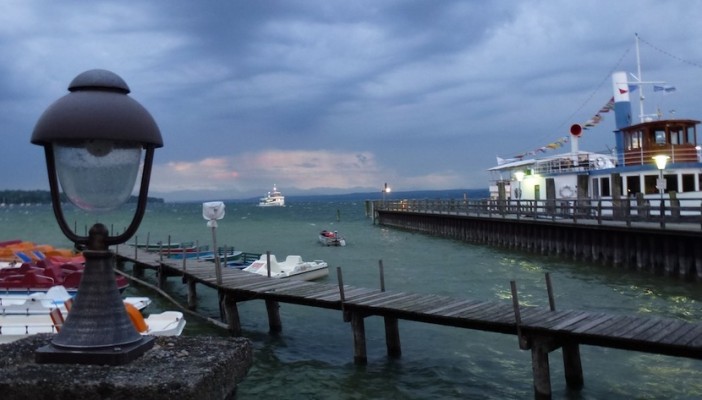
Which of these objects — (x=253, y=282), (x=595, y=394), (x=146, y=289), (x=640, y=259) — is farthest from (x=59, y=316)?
(x=640, y=259)

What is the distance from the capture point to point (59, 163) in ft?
14.2

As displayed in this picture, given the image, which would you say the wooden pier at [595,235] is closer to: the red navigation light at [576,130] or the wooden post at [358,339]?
the red navigation light at [576,130]

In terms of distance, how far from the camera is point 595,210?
2992 centimetres

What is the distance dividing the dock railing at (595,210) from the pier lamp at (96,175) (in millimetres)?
22900

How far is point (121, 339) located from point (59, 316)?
8.02 m

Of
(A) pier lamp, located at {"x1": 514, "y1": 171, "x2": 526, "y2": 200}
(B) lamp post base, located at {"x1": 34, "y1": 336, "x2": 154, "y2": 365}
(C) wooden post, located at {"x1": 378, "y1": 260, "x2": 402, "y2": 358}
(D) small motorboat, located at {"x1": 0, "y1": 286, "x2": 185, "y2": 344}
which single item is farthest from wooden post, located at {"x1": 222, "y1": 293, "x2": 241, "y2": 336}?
(A) pier lamp, located at {"x1": 514, "y1": 171, "x2": 526, "y2": 200}

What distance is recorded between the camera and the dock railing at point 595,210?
76.3 ft

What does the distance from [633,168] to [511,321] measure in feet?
85.9

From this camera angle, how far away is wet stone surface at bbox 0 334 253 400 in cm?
386

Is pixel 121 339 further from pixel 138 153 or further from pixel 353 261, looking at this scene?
pixel 353 261

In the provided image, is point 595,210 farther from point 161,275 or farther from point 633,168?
point 161,275

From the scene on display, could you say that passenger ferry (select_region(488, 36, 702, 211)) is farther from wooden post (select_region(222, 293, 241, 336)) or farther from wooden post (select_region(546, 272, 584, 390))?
wooden post (select_region(222, 293, 241, 336))

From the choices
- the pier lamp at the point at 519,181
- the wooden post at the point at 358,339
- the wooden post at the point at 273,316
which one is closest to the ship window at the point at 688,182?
the pier lamp at the point at 519,181

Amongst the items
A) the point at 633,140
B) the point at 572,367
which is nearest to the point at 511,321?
the point at 572,367
